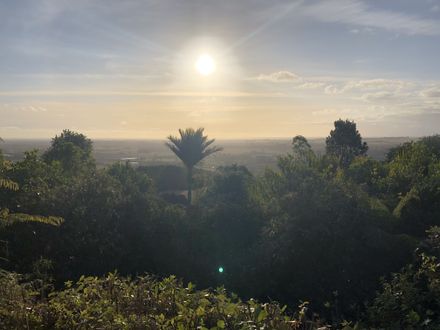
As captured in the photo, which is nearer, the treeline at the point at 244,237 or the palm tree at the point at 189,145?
the treeline at the point at 244,237

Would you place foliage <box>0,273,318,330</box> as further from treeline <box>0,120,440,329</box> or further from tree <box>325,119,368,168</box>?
tree <box>325,119,368,168</box>

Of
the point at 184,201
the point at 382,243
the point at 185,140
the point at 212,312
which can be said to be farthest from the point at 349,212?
the point at 184,201

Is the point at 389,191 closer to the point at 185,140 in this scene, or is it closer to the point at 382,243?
the point at 382,243

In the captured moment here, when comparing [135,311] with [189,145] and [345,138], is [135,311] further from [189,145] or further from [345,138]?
[345,138]

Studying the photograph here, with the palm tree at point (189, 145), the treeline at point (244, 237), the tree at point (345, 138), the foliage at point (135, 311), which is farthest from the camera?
the tree at point (345, 138)

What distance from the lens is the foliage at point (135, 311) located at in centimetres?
529

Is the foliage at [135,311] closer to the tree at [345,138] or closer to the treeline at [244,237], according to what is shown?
the treeline at [244,237]

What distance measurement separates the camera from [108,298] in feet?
20.9

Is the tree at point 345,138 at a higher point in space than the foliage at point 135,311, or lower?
higher

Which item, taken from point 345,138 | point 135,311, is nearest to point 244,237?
point 135,311

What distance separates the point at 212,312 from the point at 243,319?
1.50 ft

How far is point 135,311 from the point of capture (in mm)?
6066

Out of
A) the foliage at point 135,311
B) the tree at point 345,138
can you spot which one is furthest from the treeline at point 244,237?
the tree at point 345,138

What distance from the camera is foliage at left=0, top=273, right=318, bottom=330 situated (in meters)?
5.29
